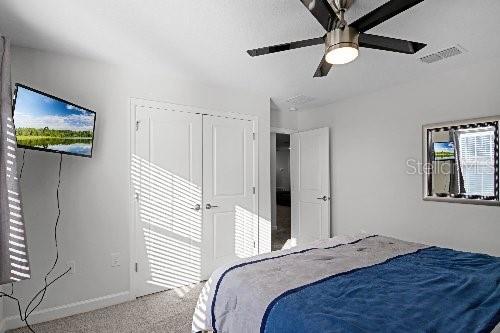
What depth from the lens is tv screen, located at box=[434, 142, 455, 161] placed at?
3043 millimetres

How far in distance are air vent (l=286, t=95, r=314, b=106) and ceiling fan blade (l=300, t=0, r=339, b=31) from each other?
2.34 m

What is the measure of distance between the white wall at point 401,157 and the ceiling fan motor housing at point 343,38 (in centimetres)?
207

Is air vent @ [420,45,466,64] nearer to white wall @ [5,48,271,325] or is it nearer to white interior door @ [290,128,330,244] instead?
white interior door @ [290,128,330,244]

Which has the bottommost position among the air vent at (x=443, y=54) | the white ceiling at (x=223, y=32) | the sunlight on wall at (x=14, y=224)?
the sunlight on wall at (x=14, y=224)

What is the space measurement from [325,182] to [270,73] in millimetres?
2005

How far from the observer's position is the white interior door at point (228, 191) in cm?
340

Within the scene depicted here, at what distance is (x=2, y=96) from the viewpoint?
1.80 metres

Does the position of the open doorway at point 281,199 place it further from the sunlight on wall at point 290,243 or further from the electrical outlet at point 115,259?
the electrical outlet at point 115,259

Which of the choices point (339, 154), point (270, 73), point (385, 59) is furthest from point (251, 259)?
point (339, 154)

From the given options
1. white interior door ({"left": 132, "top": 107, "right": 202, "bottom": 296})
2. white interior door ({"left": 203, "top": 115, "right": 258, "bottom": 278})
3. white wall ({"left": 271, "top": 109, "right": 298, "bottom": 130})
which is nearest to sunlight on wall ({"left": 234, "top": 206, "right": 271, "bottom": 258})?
white interior door ({"left": 203, "top": 115, "right": 258, "bottom": 278})

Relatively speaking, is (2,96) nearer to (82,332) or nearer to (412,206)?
(82,332)

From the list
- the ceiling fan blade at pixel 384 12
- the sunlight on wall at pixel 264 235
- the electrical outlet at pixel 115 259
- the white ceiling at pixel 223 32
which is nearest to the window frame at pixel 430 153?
the white ceiling at pixel 223 32

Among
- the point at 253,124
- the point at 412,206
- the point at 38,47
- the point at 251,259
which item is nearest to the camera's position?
the point at 251,259

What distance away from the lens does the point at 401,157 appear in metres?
3.49
